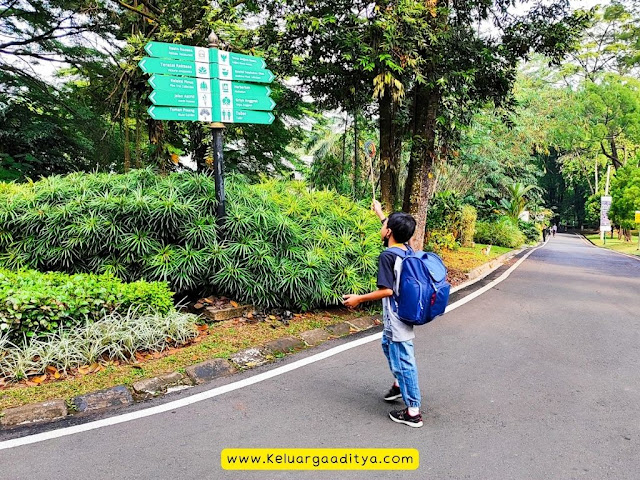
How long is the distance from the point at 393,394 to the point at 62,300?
321 cm

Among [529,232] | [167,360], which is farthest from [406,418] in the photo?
[529,232]

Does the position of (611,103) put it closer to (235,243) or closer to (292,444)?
(235,243)

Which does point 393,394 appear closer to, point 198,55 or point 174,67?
point 174,67

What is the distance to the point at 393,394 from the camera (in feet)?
12.1

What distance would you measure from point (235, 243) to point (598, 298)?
6810mm

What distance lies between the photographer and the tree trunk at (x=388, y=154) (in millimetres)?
10172

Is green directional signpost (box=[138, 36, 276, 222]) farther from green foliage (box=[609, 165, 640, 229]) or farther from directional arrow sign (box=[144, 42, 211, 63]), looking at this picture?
green foliage (box=[609, 165, 640, 229])

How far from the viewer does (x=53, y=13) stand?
10.7 metres

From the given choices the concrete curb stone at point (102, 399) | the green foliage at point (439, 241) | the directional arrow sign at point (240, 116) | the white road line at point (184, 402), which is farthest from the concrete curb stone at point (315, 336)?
the green foliage at point (439, 241)

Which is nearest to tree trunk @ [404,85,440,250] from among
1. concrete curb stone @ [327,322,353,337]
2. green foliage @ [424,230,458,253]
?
green foliage @ [424,230,458,253]

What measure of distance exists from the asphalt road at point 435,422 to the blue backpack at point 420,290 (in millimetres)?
835

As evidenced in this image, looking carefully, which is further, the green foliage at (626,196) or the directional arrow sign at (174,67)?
the green foliage at (626,196)

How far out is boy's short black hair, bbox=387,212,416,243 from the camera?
3.33 m

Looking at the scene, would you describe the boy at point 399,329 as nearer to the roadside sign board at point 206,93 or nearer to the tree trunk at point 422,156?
the roadside sign board at point 206,93
